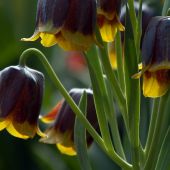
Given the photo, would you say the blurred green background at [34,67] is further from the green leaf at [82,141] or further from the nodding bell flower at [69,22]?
the nodding bell flower at [69,22]

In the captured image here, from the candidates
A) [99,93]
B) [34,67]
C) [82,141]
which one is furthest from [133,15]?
[34,67]

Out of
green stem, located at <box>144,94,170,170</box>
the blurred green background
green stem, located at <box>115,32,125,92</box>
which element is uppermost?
green stem, located at <box>115,32,125,92</box>

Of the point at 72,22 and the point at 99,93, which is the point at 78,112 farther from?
the point at 72,22

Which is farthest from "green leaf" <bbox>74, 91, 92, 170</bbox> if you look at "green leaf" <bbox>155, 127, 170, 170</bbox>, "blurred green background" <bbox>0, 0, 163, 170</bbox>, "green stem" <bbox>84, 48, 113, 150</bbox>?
"blurred green background" <bbox>0, 0, 163, 170</bbox>

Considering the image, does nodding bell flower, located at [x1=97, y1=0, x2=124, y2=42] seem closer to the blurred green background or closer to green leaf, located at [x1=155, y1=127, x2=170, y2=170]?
green leaf, located at [x1=155, y1=127, x2=170, y2=170]

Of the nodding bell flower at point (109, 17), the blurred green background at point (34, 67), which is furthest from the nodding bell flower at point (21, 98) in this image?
the blurred green background at point (34, 67)

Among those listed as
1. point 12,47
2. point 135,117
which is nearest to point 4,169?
point 12,47

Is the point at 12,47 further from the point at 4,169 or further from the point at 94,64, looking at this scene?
the point at 94,64
